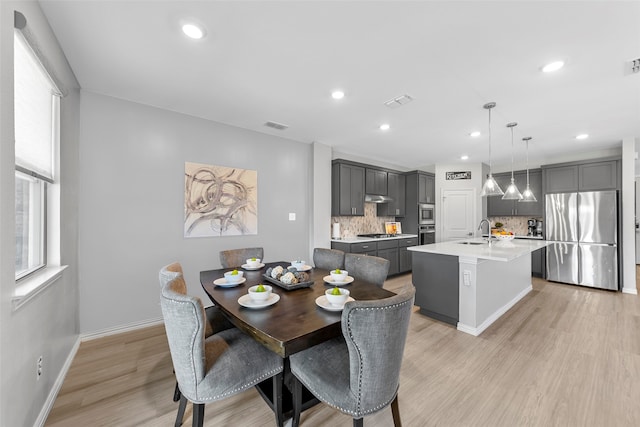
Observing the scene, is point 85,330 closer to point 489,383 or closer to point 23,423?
point 23,423

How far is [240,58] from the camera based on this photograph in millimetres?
2096

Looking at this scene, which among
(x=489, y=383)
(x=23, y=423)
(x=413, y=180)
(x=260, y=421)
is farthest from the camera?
(x=413, y=180)

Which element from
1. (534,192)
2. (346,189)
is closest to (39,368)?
(346,189)

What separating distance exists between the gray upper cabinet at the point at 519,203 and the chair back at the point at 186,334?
6.66m

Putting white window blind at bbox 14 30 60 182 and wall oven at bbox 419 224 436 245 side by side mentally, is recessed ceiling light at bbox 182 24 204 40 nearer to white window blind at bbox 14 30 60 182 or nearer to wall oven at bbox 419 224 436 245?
white window blind at bbox 14 30 60 182

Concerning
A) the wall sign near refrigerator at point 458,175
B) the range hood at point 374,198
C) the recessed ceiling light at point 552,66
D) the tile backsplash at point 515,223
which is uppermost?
the recessed ceiling light at point 552,66

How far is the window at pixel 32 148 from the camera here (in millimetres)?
1531

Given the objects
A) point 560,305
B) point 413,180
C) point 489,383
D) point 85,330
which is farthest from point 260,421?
point 413,180

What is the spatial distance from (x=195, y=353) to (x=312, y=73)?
2.33 metres

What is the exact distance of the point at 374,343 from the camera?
1.15m

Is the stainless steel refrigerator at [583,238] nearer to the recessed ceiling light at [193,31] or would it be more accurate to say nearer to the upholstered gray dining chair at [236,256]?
the upholstered gray dining chair at [236,256]

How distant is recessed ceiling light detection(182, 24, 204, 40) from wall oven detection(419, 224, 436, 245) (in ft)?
17.8

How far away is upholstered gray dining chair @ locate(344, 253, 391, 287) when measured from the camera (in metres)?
2.23

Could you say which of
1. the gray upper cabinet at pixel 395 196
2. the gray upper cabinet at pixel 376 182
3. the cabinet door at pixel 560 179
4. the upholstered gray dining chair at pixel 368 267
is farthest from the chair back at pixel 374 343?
the cabinet door at pixel 560 179
